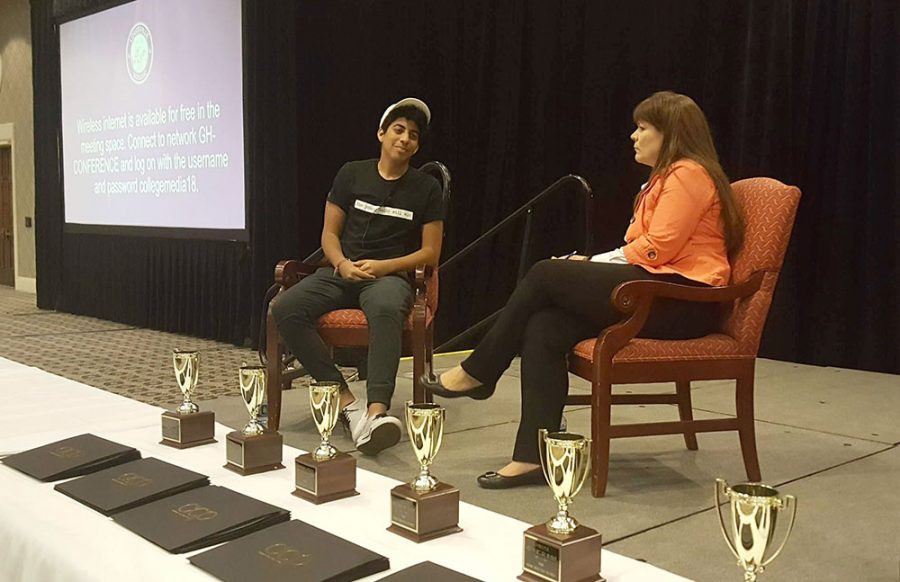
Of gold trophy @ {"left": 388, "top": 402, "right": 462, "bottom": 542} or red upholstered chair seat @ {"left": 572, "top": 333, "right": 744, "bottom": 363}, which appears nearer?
gold trophy @ {"left": 388, "top": 402, "right": 462, "bottom": 542}

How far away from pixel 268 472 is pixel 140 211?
514 cm

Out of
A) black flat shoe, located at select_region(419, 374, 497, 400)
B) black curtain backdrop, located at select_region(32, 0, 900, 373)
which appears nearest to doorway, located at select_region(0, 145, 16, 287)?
black curtain backdrop, located at select_region(32, 0, 900, 373)

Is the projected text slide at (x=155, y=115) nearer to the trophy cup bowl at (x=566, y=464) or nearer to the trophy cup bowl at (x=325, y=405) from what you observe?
the trophy cup bowl at (x=325, y=405)

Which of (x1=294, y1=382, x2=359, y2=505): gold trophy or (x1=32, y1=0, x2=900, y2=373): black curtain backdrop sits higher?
(x1=32, y1=0, x2=900, y2=373): black curtain backdrop

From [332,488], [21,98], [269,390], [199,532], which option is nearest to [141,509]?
[199,532]

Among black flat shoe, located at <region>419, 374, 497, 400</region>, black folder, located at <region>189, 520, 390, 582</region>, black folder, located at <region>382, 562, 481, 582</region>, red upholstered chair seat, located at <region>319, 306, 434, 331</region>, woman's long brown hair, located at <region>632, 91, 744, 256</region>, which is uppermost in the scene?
woman's long brown hair, located at <region>632, 91, 744, 256</region>

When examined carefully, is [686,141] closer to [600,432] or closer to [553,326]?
[553,326]

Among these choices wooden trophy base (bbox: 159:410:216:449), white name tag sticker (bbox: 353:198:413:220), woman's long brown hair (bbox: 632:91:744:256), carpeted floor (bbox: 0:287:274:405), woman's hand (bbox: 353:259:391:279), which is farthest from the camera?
carpeted floor (bbox: 0:287:274:405)

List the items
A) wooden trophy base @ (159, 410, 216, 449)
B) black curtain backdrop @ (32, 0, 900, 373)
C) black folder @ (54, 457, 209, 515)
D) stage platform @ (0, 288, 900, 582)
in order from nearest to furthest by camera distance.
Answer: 1. black folder @ (54, 457, 209, 515)
2. wooden trophy base @ (159, 410, 216, 449)
3. stage platform @ (0, 288, 900, 582)
4. black curtain backdrop @ (32, 0, 900, 373)

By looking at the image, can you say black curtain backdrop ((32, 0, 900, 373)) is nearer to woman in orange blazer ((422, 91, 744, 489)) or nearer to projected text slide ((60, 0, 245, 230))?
projected text slide ((60, 0, 245, 230))

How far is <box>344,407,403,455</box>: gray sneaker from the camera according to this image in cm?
270

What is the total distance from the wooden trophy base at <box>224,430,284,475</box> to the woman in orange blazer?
1.07 m

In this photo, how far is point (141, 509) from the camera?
1.19 meters

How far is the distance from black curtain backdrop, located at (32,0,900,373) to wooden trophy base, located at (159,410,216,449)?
3470 millimetres
